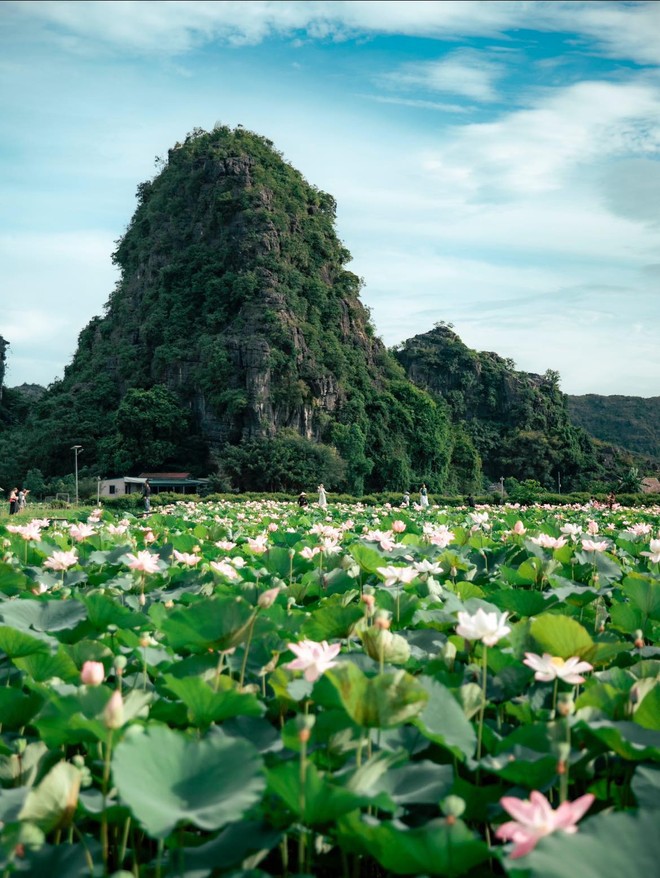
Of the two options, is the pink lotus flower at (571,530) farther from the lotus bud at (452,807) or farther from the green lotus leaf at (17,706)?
the lotus bud at (452,807)

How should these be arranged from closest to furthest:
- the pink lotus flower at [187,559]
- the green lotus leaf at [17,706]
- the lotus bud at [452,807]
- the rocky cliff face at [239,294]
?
the lotus bud at [452,807] → the green lotus leaf at [17,706] → the pink lotus flower at [187,559] → the rocky cliff face at [239,294]

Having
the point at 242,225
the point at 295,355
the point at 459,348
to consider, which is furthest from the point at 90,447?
the point at 459,348

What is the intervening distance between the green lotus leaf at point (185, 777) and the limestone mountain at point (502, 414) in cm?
8193

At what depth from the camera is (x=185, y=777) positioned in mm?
1208

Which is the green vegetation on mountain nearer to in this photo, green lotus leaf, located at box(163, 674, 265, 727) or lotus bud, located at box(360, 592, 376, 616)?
lotus bud, located at box(360, 592, 376, 616)

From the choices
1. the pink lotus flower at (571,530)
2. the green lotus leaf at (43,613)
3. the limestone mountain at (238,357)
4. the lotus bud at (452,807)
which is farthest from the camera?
the limestone mountain at (238,357)

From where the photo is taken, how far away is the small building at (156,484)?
4616cm

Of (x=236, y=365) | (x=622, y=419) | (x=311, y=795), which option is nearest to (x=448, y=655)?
(x=311, y=795)

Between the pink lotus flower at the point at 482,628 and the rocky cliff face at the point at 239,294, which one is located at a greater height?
the rocky cliff face at the point at 239,294

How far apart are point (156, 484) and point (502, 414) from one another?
5455 centimetres

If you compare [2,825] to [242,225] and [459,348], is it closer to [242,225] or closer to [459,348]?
[242,225]

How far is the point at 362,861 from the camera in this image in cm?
132

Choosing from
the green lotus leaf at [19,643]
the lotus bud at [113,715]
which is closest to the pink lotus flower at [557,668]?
the lotus bud at [113,715]

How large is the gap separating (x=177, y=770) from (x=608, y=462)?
98017 mm
